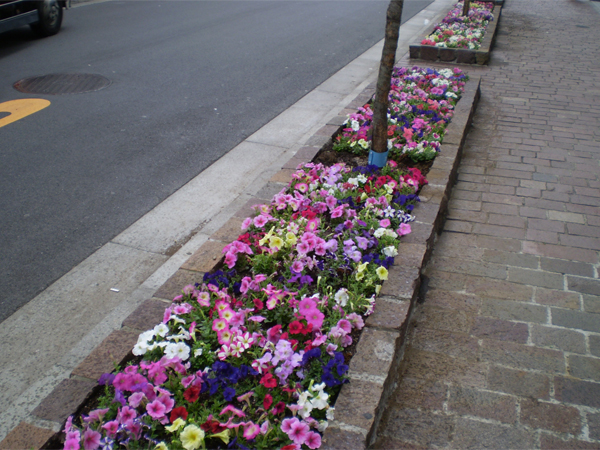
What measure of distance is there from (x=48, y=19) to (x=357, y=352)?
33.7 feet

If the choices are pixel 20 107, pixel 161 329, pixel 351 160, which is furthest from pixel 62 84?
pixel 161 329

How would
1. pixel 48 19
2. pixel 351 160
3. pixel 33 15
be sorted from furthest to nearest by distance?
pixel 48 19 → pixel 33 15 → pixel 351 160

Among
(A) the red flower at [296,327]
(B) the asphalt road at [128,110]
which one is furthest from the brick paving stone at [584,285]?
(B) the asphalt road at [128,110]

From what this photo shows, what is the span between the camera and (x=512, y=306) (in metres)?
3.00

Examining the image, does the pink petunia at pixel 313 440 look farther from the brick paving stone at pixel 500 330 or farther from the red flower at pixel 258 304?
the brick paving stone at pixel 500 330

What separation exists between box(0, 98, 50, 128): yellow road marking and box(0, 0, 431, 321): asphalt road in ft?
0.53

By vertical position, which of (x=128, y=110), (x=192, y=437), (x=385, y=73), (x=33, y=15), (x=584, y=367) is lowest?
(x=584, y=367)

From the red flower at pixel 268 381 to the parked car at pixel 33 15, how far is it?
9.18 m

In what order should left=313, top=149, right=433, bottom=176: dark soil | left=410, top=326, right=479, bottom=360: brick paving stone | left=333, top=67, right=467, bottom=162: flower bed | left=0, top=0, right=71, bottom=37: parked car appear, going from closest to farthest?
left=410, top=326, right=479, bottom=360: brick paving stone < left=313, top=149, right=433, bottom=176: dark soil < left=333, top=67, right=467, bottom=162: flower bed < left=0, top=0, right=71, bottom=37: parked car

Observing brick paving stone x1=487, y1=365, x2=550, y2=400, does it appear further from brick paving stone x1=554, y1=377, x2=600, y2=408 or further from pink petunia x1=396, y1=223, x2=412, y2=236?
pink petunia x1=396, y1=223, x2=412, y2=236

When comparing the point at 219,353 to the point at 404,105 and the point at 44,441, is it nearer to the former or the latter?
the point at 44,441

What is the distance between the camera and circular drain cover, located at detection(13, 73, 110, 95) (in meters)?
6.98

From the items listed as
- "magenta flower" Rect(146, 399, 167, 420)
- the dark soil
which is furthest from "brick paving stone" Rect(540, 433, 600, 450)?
the dark soil

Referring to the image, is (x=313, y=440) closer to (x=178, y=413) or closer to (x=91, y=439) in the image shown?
(x=178, y=413)
